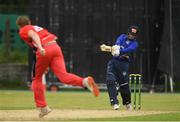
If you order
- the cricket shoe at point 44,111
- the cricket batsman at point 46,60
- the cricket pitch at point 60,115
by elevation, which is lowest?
the cricket pitch at point 60,115

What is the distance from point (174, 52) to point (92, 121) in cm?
1811

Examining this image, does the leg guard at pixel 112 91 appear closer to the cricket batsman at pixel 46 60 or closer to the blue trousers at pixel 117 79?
the blue trousers at pixel 117 79

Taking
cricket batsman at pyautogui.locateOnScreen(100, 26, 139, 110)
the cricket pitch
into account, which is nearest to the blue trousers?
cricket batsman at pyautogui.locateOnScreen(100, 26, 139, 110)

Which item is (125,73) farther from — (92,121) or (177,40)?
(177,40)

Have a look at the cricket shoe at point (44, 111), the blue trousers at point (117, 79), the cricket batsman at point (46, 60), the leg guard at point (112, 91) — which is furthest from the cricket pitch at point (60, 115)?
the blue trousers at point (117, 79)

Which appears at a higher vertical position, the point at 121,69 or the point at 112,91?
the point at 121,69

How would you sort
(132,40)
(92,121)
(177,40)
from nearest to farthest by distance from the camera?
(92,121)
(132,40)
(177,40)

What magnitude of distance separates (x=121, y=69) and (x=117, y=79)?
0.31 meters

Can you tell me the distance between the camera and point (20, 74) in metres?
34.3

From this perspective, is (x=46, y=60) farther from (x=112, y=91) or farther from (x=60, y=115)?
(x=112, y=91)

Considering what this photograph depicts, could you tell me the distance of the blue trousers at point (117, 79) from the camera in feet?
57.7

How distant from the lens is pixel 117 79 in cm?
1777

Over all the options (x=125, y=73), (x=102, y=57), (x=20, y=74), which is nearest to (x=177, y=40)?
(x=102, y=57)

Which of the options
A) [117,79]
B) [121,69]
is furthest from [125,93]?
[121,69]
